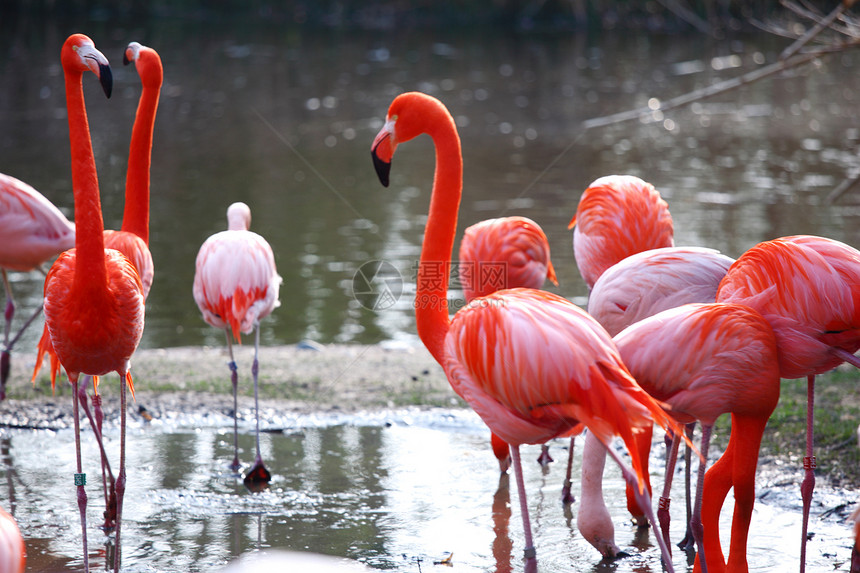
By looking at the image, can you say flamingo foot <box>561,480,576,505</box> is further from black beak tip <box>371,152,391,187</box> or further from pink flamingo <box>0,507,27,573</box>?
pink flamingo <box>0,507,27,573</box>

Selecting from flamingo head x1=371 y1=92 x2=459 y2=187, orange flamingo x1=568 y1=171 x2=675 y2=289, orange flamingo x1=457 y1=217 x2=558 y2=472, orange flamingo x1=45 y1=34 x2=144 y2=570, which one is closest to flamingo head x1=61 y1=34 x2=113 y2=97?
orange flamingo x1=45 y1=34 x2=144 y2=570

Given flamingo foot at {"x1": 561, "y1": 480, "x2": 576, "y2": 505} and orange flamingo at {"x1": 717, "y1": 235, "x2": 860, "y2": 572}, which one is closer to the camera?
orange flamingo at {"x1": 717, "y1": 235, "x2": 860, "y2": 572}

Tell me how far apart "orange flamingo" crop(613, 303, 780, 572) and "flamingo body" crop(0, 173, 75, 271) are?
10.7ft

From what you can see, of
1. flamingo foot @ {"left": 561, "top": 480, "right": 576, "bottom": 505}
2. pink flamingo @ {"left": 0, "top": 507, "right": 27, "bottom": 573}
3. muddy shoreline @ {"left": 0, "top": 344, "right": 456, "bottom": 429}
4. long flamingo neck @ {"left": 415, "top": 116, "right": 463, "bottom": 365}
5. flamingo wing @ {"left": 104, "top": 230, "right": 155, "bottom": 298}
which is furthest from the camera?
muddy shoreline @ {"left": 0, "top": 344, "right": 456, "bottom": 429}

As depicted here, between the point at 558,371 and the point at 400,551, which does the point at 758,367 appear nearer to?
the point at 558,371

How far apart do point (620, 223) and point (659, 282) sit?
0.84 m

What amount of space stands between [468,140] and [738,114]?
16.0 feet

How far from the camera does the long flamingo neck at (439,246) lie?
3.10 meters

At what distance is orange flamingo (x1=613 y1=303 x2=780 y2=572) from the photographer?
9.23 feet

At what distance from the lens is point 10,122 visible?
44.7 feet

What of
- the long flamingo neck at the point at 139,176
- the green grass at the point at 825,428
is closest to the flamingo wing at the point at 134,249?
the long flamingo neck at the point at 139,176

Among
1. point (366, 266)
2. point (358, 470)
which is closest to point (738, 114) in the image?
point (366, 266)

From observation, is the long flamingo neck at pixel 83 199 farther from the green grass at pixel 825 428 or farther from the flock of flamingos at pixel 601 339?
the green grass at pixel 825 428

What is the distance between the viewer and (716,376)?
9.22 feet
